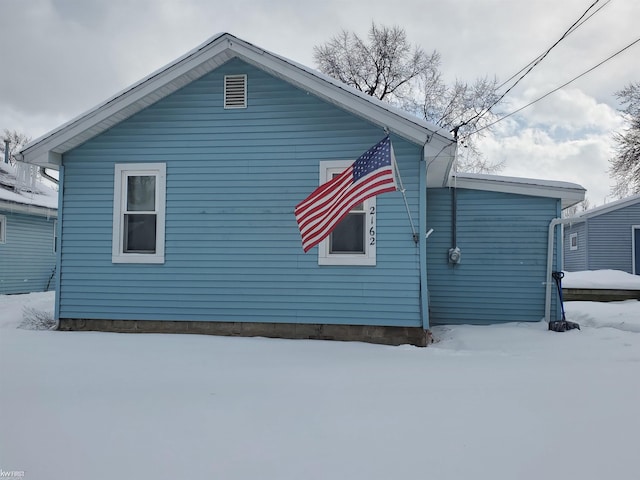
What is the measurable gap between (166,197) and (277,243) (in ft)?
6.54

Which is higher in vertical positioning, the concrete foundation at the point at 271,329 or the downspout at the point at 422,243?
the downspout at the point at 422,243

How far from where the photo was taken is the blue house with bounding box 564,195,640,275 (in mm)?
17062

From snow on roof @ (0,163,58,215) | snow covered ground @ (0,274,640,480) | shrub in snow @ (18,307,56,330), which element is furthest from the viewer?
snow on roof @ (0,163,58,215)

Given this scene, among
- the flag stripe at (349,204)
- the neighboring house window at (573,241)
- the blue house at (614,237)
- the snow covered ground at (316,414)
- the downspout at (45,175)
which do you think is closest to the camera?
the snow covered ground at (316,414)

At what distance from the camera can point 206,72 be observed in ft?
23.5

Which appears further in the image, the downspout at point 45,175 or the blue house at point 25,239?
the blue house at point 25,239

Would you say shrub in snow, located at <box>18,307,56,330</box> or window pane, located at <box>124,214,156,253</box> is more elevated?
window pane, located at <box>124,214,156,253</box>

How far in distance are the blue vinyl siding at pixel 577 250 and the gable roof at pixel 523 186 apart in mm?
11265

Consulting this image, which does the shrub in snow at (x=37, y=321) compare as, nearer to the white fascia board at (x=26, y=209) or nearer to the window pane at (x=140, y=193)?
the window pane at (x=140, y=193)

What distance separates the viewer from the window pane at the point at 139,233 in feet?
24.0

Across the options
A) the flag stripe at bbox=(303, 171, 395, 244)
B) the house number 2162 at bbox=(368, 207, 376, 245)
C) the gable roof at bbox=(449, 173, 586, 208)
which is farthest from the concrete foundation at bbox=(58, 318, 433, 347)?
the gable roof at bbox=(449, 173, 586, 208)

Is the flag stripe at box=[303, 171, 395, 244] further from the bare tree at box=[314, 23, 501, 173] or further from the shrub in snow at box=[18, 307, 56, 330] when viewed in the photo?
the bare tree at box=[314, 23, 501, 173]

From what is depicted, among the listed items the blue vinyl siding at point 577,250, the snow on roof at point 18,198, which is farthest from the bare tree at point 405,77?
the snow on roof at point 18,198

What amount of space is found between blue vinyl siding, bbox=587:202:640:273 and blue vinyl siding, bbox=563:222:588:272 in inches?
14.4
